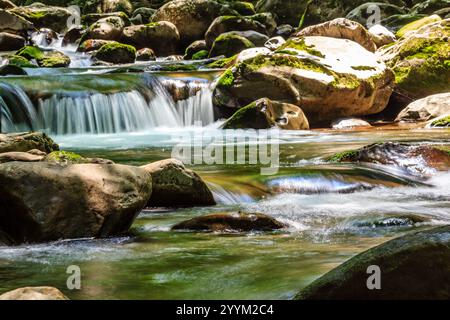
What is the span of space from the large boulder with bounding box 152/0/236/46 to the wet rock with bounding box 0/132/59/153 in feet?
63.7

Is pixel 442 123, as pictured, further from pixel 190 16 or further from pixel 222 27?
pixel 190 16

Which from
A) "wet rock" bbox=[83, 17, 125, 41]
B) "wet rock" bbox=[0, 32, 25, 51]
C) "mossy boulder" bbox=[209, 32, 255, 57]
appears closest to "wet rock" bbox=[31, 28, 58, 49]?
"wet rock" bbox=[0, 32, 25, 51]

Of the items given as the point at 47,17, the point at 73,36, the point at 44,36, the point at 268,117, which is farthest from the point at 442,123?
the point at 47,17

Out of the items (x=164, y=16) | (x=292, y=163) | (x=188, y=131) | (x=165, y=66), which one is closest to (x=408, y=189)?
(x=292, y=163)

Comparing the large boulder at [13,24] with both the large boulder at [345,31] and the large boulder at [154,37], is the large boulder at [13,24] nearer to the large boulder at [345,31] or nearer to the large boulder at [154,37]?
the large boulder at [154,37]

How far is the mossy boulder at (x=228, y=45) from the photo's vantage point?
874 inches

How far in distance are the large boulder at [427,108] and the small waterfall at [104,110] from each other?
4.74 metres

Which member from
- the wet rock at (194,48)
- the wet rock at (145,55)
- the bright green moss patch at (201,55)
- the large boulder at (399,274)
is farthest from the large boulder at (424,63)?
the large boulder at (399,274)

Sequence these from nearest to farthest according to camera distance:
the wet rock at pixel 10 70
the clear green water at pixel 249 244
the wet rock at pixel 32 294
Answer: the wet rock at pixel 32 294
the clear green water at pixel 249 244
the wet rock at pixel 10 70

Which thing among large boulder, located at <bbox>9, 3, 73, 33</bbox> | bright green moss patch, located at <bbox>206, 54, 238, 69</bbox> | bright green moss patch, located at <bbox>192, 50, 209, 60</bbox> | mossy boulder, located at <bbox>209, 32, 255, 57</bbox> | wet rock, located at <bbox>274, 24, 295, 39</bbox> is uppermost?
large boulder, located at <bbox>9, 3, 73, 33</bbox>

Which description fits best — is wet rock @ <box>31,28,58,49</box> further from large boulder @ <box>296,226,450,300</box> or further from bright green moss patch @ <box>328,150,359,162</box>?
large boulder @ <box>296,226,450,300</box>

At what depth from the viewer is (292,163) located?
28.3 feet

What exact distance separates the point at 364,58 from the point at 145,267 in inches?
482

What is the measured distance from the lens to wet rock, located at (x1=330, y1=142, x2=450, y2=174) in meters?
7.67
